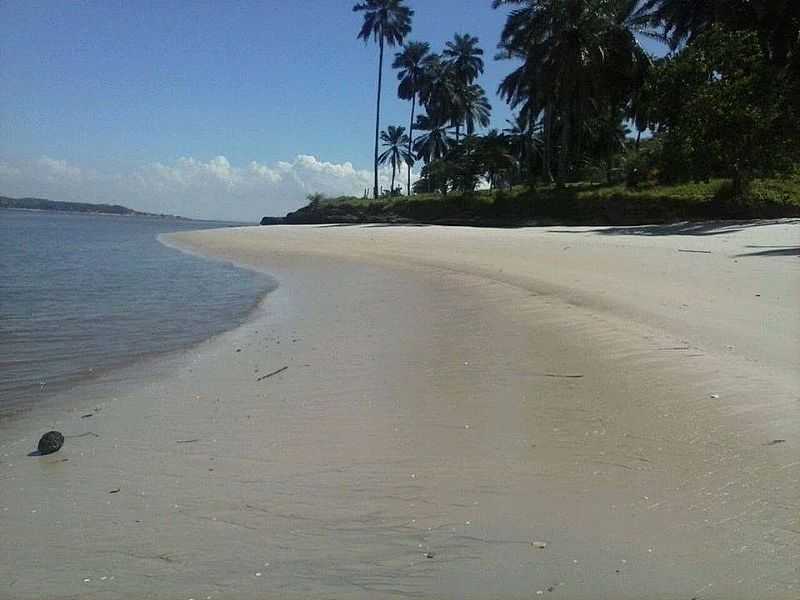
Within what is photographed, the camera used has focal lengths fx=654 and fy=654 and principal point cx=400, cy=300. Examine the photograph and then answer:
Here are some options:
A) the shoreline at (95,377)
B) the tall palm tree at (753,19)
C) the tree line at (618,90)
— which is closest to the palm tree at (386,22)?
the tree line at (618,90)

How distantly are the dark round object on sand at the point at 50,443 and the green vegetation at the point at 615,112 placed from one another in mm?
27597

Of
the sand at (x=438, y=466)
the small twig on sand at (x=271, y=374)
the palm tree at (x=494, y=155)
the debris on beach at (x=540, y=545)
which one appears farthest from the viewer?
the palm tree at (x=494, y=155)

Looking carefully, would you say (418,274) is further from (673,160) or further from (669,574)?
(673,160)

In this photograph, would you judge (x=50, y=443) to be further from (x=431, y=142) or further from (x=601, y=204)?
(x=431, y=142)

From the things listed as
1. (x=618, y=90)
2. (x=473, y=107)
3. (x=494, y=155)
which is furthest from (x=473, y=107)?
(x=618, y=90)

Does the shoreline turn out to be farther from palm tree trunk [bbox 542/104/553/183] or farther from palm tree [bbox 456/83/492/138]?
palm tree [bbox 456/83/492/138]

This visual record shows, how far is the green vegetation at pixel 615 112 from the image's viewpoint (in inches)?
1059

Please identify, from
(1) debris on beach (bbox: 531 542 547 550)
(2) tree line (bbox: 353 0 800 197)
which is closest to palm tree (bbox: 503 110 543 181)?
(2) tree line (bbox: 353 0 800 197)

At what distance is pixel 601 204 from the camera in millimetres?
35094

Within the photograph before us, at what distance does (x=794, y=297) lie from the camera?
874 centimetres

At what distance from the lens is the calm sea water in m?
7.75

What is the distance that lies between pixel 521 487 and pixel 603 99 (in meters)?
42.8

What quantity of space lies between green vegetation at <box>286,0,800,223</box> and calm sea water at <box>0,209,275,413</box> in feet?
67.4

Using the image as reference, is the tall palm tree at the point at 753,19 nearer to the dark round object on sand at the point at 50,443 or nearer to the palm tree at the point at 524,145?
the palm tree at the point at 524,145
